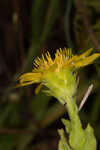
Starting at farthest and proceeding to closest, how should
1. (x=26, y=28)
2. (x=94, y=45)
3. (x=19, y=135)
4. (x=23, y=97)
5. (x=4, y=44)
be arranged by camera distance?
(x=4, y=44), (x=26, y=28), (x=23, y=97), (x=19, y=135), (x=94, y=45)

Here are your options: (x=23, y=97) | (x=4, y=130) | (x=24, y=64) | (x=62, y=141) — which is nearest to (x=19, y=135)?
(x=4, y=130)

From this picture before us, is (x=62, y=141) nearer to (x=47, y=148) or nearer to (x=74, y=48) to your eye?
(x=74, y=48)

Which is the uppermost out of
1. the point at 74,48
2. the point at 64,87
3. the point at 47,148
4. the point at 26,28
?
the point at 26,28

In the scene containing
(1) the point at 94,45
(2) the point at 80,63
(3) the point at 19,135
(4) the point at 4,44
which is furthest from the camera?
(4) the point at 4,44

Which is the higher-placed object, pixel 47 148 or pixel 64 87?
pixel 64 87

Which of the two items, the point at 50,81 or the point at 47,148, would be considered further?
the point at 47,148

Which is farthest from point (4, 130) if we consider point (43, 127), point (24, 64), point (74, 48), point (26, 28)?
point (26, 28)

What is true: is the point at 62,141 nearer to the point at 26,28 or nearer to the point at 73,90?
the point at 73,90
